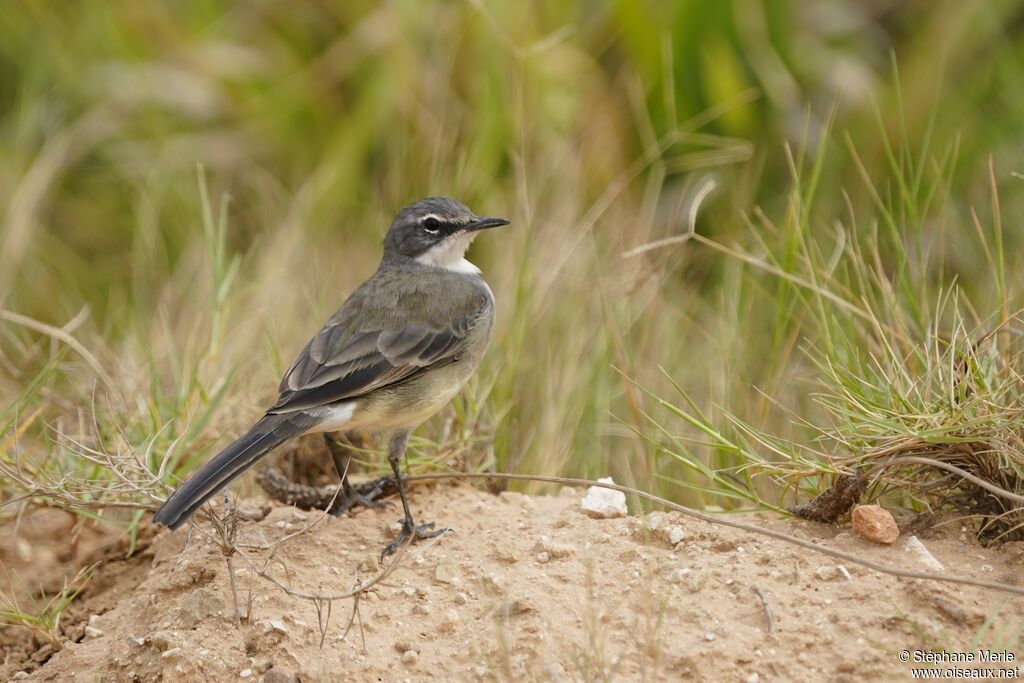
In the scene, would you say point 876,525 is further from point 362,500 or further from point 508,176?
point 508,176

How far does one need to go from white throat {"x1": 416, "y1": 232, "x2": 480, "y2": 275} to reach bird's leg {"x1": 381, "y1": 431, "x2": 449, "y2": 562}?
108 centimetres

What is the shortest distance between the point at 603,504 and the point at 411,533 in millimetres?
706

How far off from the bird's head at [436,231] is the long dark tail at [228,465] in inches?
53.7

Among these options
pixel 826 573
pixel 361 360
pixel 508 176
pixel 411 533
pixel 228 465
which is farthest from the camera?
pixel 508 176

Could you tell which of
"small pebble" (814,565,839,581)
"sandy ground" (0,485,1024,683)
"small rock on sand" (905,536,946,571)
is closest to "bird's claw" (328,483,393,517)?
"sandy ground" (0,485,1024,683)

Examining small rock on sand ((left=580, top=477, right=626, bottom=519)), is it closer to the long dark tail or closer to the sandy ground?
the sandy ground

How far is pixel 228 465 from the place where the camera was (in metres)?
4.01

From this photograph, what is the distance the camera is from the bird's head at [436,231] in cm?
550

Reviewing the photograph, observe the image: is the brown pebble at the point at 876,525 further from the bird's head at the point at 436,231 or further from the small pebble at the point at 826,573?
the bird's head at the point at 436,231

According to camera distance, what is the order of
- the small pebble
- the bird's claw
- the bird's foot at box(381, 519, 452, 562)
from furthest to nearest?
the bird's claw < the bird's foot at box(381, 519, 452, 562) < the small pebble

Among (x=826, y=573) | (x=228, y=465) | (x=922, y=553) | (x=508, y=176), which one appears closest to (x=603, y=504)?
(x=826, y=573)

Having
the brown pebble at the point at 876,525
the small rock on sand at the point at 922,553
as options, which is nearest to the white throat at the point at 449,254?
the brown pebble at the point at 876,525

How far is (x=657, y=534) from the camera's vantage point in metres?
4.10

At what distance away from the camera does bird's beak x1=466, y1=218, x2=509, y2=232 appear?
17.6 ft
